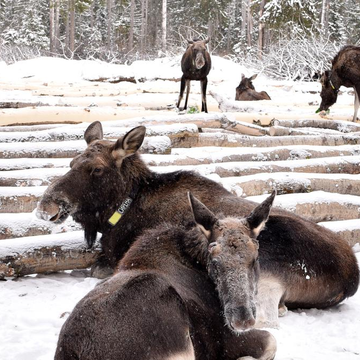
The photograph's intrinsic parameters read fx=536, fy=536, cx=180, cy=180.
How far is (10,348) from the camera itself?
4.05 m

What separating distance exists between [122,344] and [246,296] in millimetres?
869

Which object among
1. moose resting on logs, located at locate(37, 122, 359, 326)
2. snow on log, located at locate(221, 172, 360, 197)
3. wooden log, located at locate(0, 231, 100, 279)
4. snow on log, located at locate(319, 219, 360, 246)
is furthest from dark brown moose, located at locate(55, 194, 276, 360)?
snow on log, located at locate(221, 172, 360, 197)

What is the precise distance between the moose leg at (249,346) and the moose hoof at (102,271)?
7.20ft

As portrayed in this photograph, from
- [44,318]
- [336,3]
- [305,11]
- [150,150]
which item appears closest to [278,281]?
[44,318]

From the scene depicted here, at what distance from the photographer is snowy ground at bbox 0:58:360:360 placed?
433cm

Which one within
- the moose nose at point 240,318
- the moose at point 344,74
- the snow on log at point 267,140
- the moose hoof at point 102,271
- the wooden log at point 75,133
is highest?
the moose at point 344,74

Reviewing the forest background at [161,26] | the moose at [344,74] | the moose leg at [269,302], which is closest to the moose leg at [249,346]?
the moose leg at [269,302]

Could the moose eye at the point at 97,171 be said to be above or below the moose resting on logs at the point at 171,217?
above

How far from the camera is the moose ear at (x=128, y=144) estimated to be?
5.58 metres

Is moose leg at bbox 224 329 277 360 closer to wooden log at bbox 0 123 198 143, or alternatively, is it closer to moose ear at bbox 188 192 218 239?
moose ear at bbox 188 192 218 239

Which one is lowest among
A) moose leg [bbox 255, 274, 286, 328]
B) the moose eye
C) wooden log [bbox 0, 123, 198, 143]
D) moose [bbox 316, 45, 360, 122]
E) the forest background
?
moose leg [bbox 255, 274, 286, 328]

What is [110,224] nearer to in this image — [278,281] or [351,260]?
[278,281]

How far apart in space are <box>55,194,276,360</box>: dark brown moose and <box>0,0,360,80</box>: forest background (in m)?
29.4

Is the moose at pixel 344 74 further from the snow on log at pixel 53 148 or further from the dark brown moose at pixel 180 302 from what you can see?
the dark brown moose at pixel 180 302
